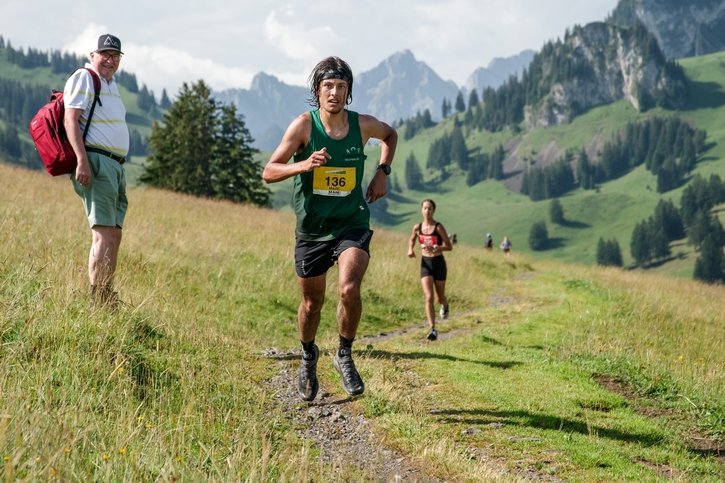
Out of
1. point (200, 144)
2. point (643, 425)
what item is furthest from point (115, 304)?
point (200, 144)

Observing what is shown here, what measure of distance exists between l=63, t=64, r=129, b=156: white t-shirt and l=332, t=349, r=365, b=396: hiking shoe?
3.19 metres

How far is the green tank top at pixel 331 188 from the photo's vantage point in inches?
226

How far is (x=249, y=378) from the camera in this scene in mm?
6508

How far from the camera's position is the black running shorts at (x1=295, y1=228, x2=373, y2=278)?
19.2 feet

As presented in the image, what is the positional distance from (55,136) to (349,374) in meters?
3.81

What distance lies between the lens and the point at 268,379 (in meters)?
6.83

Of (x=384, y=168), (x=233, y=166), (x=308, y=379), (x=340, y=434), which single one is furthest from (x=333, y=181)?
(x=233, y=166)

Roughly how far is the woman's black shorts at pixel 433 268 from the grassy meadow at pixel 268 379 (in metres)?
1.08

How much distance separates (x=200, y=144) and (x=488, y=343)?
129 ft

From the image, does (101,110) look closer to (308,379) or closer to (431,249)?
(308,379)

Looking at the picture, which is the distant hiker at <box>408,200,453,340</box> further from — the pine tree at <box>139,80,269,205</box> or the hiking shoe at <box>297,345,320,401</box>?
the pine tree at <box>139,80,269,205</box>

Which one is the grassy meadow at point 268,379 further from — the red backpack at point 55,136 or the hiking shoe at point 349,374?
the red backpack at point 55,136

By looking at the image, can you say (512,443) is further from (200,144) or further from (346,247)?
(200,144)

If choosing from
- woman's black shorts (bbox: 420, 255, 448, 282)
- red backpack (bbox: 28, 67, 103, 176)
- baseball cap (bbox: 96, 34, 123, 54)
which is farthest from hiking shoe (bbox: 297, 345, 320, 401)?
woman's black shorts (bbox: 420, 255, 448, 282)
